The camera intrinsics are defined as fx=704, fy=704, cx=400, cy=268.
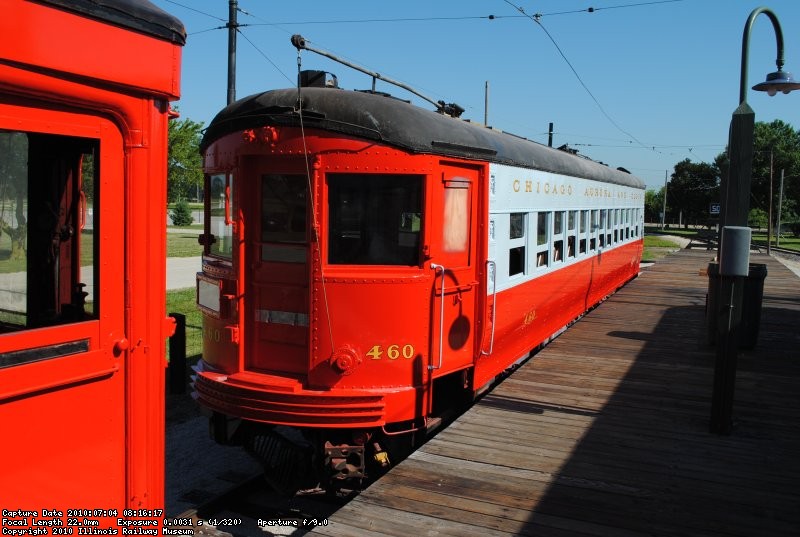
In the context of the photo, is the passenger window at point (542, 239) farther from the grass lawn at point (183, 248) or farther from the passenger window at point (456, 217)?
the grass lawn at point (183, 248)

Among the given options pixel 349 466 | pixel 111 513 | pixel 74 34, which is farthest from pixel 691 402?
pixel 74 34

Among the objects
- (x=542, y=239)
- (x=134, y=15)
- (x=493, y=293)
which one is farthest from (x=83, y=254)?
(x=542, y=239)

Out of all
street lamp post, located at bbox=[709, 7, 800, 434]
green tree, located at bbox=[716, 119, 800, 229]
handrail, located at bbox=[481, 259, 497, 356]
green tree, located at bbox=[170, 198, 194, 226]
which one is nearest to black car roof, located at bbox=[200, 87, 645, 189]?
handrail, located at bbox=[481, 259, 497, 356]

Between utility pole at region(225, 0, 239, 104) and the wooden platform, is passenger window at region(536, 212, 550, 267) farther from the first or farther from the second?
utility pole at region(225, 0, 239, 104)

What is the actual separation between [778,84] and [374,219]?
491cm

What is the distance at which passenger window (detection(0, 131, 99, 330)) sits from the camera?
10.0 ft

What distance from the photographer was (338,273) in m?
5.57

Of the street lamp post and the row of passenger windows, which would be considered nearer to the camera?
the street lamp post

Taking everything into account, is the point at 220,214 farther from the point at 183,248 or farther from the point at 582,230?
the point at 183,248

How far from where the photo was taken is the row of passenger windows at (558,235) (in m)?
7.61

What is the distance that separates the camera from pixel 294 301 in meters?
5.77

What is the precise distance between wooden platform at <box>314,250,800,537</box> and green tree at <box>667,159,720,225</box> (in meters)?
85.0

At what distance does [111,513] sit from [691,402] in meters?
5.61

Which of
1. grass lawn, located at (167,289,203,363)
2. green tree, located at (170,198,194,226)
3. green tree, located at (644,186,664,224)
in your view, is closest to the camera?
grass lawn, located at (167,289,203,363)
